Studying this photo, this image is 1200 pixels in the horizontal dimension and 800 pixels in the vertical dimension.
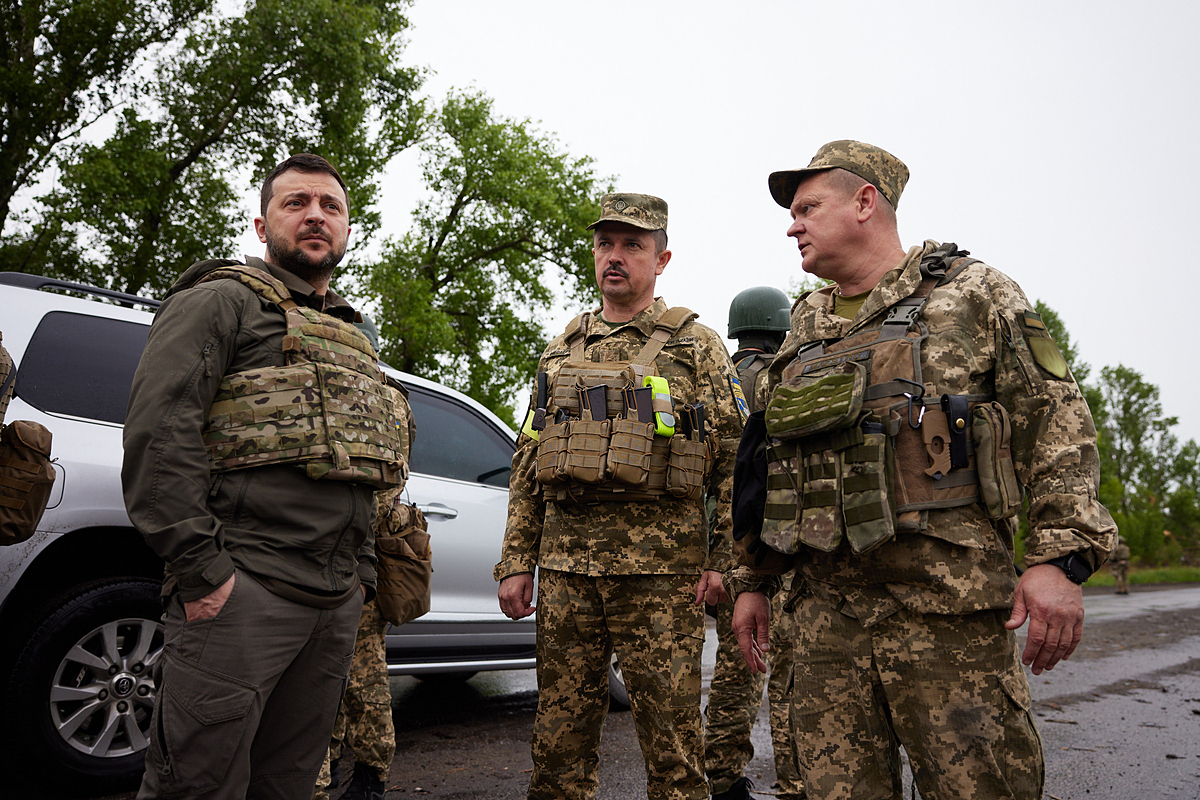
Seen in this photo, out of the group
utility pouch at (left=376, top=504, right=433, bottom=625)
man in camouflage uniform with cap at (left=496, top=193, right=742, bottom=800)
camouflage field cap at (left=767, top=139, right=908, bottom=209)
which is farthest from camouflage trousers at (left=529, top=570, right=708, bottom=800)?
camouflage field cap at (left=767, top=139, right=908, bottom=209)

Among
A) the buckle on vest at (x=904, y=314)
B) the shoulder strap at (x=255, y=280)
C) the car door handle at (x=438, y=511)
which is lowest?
the car door handle at (x=438, y=511)

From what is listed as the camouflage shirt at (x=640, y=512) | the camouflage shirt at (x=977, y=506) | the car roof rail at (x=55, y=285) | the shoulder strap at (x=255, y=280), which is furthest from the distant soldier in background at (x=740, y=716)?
the car roof rail at (x=55, y=285)

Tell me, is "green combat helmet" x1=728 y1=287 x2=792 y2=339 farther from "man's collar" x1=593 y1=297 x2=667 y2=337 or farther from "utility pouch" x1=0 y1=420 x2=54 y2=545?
"utility pouch" x1=0 y1=420 x2=54 y2=545

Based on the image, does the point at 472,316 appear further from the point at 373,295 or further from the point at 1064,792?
the point at 1064,792

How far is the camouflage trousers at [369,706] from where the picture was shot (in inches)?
127

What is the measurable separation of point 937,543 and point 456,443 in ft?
10.8

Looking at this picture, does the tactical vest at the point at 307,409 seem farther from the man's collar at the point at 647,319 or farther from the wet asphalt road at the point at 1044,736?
the wet asphalt road at the point at 1044,736

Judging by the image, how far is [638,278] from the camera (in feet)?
10.2

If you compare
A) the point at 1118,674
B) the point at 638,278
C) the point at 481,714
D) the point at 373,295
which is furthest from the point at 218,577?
the point at 373,295

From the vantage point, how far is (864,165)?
7.54 feet

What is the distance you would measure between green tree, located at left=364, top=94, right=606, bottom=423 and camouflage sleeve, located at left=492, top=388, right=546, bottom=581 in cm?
1741

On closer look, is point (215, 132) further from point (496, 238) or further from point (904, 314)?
point (904, 314)

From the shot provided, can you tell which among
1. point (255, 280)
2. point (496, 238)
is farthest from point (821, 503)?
point (496, 238)

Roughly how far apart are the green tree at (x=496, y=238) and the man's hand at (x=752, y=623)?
18.2 meters
